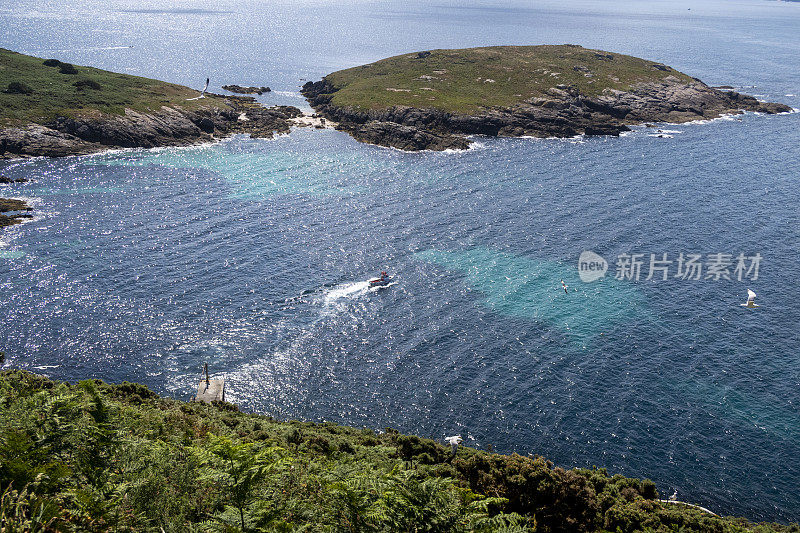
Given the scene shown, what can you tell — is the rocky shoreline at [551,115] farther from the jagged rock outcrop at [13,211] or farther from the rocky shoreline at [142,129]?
the jagged rock outcrop at [13,211]

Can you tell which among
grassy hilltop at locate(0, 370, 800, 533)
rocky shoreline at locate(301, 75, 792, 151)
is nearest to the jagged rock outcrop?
grassy hilltop at locate(0, 370, 800, 533)

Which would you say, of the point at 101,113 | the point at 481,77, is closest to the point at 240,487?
the point at 101,113

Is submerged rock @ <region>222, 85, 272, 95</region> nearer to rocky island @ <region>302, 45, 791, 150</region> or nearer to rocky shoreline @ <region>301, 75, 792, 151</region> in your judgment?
rocky island @ <region>302, 45, 791, 150</region>

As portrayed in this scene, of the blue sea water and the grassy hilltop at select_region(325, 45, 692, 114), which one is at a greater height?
the grassy hilltop at select_region(325, 45, 692, 114)

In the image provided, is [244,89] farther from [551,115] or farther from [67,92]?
[551,115]

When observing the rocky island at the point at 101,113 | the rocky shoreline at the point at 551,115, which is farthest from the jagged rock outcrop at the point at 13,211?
the rocky shoreline at the point at 551,115

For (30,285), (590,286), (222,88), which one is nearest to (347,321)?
(590,286)

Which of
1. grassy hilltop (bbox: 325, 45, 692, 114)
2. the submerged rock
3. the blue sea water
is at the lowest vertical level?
the blue sea water
